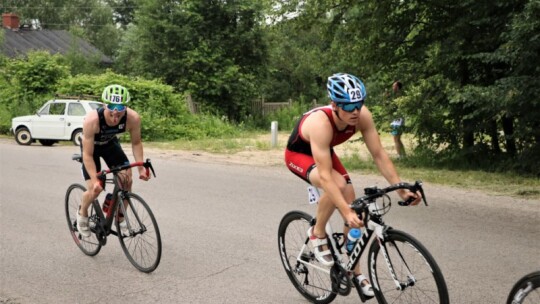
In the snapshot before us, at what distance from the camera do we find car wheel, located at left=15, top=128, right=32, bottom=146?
2009 cm

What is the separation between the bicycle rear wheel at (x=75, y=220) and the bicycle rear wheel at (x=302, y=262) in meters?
2.23

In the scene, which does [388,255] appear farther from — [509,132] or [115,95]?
[509,132]

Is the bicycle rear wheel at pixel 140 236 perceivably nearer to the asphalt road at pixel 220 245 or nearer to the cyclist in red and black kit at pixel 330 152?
the asphalt road at pixel 220 245

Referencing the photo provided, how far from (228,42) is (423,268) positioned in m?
27.5

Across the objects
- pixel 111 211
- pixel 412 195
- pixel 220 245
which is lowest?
pixel 220 245

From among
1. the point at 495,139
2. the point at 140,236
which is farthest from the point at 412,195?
the point at 495,139

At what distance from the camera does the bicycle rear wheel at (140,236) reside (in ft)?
18.5

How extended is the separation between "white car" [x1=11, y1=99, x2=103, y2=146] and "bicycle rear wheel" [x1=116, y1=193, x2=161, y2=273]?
14.3m

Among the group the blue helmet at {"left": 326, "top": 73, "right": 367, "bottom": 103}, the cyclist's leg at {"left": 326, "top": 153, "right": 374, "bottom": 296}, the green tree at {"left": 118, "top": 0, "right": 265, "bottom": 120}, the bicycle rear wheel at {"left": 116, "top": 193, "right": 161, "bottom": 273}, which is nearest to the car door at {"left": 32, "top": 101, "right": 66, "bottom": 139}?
the green tree at {"left": 118, "top": 0, "right": 265, "bottom": 120}

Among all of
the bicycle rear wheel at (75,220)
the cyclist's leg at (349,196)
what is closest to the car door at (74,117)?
the bicycle rear wheel at (75,220)

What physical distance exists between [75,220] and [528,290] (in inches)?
194

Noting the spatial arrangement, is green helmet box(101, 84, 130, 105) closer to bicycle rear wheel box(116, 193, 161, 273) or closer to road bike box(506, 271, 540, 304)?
bicycle rear wheel box(116, 193, 161, 273)

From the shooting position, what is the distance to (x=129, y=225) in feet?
19.3

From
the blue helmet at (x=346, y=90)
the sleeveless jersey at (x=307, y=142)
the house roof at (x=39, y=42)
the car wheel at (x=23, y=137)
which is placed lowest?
the car wheel at (x=23, y=137)
